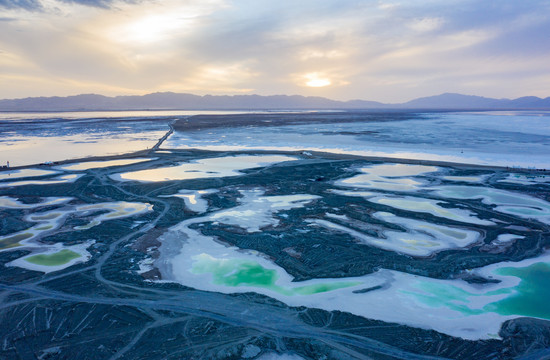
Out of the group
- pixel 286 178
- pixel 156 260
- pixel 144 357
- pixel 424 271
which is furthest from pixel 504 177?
pixel 144 357

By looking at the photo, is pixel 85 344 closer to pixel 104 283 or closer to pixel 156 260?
pixel 104 283

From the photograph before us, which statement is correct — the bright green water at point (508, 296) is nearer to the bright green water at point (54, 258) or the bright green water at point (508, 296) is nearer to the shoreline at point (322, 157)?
the bright green water at point (54, 258)

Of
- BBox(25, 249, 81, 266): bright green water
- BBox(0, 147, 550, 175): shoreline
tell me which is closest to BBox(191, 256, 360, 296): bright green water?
BBox(25, 249, 81, 266): bright green water

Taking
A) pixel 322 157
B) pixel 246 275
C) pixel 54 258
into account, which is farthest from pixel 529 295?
pixel 322 157

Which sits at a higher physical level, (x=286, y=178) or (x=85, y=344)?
(x=286, y=178)

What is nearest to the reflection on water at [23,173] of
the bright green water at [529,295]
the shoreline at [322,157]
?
the shoreline at [322,157]

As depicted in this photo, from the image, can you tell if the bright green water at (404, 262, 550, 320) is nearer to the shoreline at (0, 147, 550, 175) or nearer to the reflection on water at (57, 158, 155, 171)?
the shoreline at (0, 147, 550, 175)
